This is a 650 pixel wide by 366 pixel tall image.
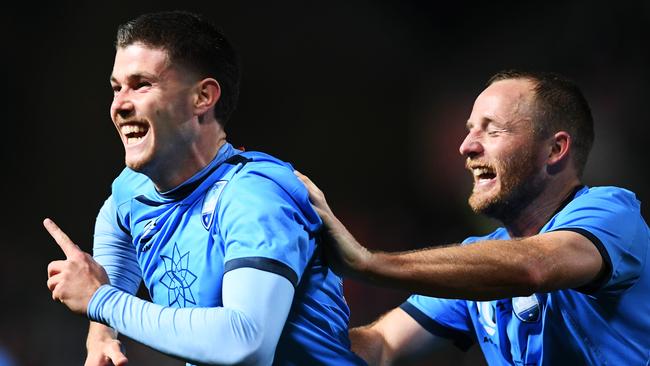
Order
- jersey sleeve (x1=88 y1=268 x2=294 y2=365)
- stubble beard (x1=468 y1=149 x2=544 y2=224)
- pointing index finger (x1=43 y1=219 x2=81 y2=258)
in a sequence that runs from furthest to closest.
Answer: stubble beard (x1=468 y1=149 x2=544 y2=224)
pointing index finger (x1=43 y1=219 x2=81 y2=258)
jersey sleeve (x1=88 y1=268 x2=294 y2=365)

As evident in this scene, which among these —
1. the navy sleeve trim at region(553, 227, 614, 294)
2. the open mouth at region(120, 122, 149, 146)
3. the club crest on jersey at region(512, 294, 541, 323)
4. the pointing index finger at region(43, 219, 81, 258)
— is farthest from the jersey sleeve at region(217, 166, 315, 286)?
the club crest on jersey at region(512, 294, 541, 323)

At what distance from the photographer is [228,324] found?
220 cm

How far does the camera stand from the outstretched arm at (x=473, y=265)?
264 cm

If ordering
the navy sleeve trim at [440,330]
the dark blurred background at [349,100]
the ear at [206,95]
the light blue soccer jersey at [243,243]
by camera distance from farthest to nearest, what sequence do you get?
the dark blurred background at [349,100] < the navy sleeve trim at [440,330] < the ear at [206,95] < the light blue soccer jersey at [243,243]

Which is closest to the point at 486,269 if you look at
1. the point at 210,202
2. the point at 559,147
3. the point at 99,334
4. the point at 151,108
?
the point at 210,202

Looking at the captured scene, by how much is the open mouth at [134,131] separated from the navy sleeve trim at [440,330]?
174 centimetres

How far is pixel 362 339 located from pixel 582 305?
95cm

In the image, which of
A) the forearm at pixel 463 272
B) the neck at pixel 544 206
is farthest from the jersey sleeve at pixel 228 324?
the neck at pixel 544 206

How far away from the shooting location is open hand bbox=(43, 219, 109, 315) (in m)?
2.44

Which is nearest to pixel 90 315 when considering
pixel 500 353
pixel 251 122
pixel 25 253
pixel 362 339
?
pixel 362 339

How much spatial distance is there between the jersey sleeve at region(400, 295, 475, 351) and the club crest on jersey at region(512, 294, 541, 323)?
1.73ft

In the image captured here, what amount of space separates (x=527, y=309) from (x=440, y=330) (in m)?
0.67

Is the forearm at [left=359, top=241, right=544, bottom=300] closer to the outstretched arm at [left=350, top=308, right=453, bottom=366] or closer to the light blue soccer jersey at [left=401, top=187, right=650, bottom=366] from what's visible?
the light blue soccer jersey at [left=401, top=187, right=650, bottom=366]

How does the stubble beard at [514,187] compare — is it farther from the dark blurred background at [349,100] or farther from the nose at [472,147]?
the dark blurred background at [349,100]
